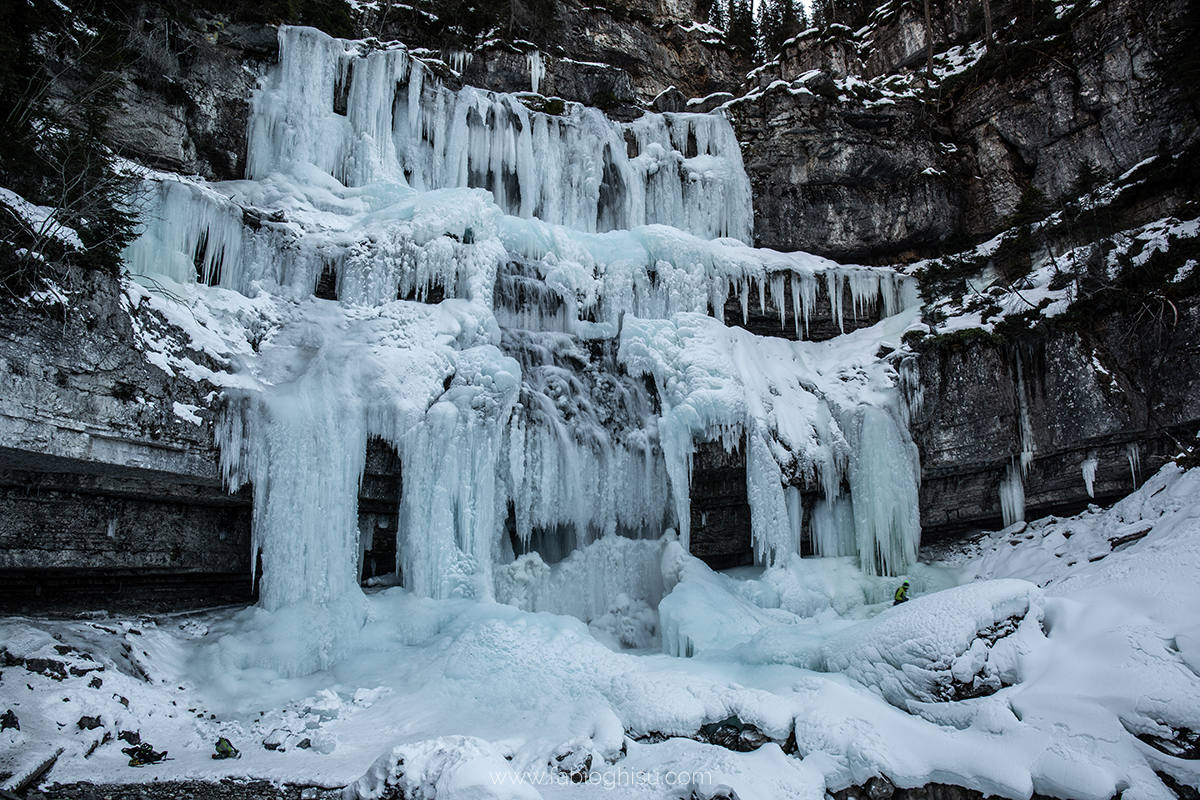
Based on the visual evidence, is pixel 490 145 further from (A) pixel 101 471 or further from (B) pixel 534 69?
(A) pixel 101 471

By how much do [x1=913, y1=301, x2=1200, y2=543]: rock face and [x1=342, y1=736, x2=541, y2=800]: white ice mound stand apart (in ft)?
35.5

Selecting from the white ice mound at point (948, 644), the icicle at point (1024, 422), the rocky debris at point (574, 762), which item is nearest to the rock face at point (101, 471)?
the rocky debris at point (574, 762)

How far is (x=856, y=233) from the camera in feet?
58.2

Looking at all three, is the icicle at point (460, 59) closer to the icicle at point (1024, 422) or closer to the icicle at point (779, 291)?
the icicle at point (779, 291)

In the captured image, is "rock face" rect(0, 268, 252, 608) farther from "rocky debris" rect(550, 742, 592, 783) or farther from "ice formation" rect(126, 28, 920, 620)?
"rocky debris" rect(550, 742, 592, 783)

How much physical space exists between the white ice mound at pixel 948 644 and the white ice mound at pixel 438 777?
4.32m

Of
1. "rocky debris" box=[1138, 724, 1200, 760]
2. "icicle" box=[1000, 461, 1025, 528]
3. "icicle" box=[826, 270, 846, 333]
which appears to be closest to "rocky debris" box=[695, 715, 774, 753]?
"rocky debris" box=[1138, 724, 1200, 760]

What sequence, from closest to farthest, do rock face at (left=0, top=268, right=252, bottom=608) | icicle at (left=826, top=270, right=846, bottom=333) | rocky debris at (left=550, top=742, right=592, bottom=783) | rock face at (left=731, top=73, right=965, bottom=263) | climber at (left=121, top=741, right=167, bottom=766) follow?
1. climber at (left=121, top=741, right=167, bottom=766)
2. rocky debris at (left=550, top=742, right=592, bottom=783)
3. rock face at (left=0, top=268, right=252, bottom=608)
4. icicle at (left=826, top=270, right=846, bottom=333)
5. rock face at (left=731, top=73, right=965, bottom=263)

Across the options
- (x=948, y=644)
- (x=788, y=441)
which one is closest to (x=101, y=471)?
(x=948, y=644)

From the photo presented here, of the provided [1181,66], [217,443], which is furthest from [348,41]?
[1181,66]

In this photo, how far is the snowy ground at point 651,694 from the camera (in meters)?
5.68

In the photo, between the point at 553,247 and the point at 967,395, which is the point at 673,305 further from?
the point at 967,395

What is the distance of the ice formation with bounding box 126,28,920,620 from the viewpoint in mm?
9609

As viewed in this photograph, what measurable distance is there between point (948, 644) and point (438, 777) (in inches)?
220
